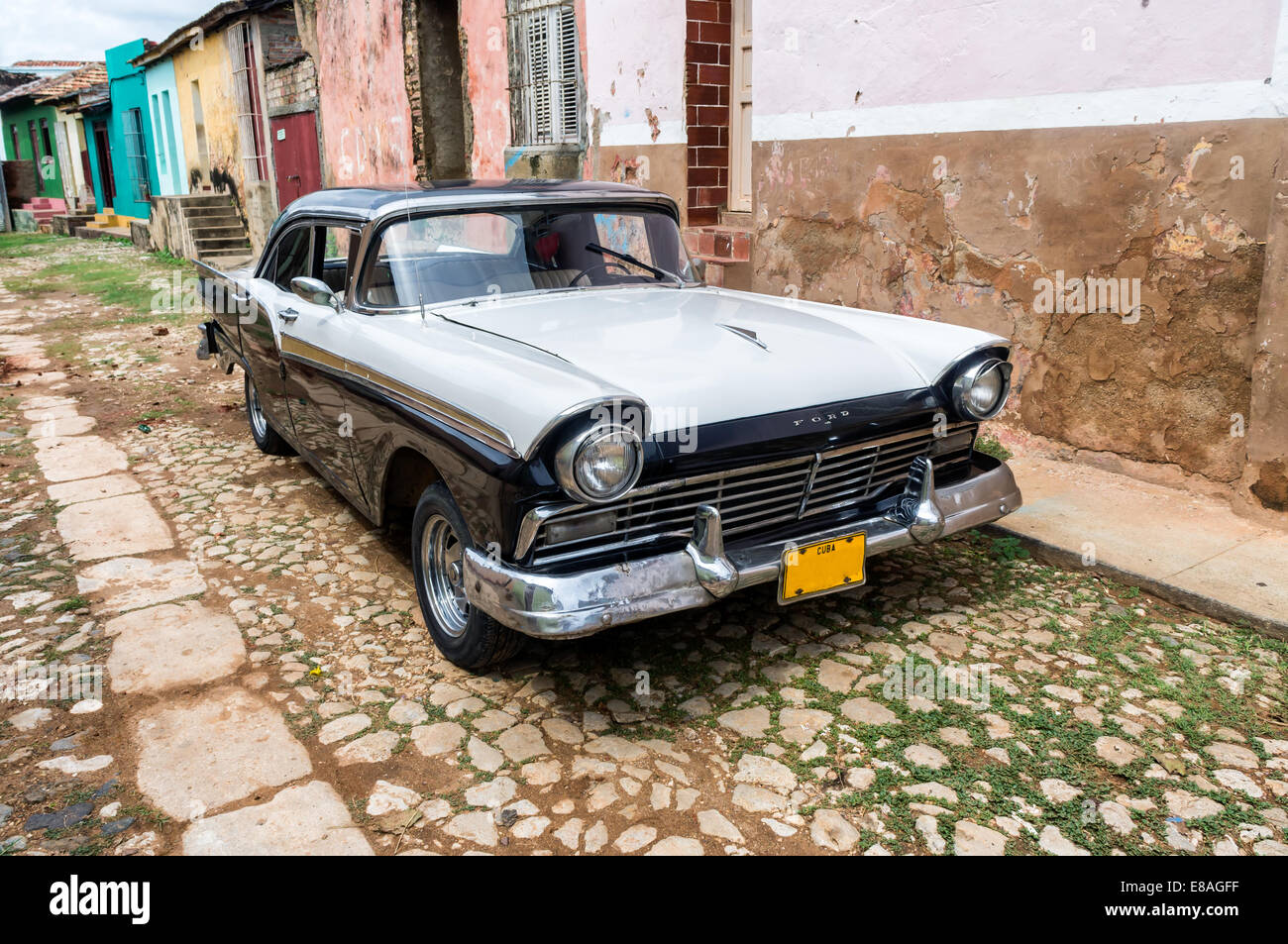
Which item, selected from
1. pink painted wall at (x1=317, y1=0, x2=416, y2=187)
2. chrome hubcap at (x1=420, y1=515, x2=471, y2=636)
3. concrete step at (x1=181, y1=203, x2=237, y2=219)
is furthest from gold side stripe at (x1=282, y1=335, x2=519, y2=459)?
concrete step at (x1=181, y1=203, x2=237, y2=219)

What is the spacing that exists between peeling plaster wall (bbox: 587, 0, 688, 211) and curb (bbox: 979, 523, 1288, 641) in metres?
4.28

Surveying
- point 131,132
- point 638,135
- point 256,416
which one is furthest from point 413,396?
point 131,132

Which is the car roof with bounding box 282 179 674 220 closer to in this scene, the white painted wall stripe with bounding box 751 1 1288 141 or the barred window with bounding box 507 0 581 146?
the white painted wall stripe with bounding box 751 1 1288 141

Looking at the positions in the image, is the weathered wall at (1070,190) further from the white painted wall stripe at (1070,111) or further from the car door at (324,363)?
the car door at (324,363)

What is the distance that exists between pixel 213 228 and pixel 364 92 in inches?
229

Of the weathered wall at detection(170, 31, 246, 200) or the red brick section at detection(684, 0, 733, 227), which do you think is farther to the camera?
the weathered wall at detection(170, 31, 246, 200)

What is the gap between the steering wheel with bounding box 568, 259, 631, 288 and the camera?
3.73 metres

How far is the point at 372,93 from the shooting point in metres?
11.6

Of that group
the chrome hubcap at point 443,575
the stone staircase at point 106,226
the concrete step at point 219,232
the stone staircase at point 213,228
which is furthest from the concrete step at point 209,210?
the chrome hubcap at point 443,575

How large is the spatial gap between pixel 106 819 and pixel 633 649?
1.55 meters

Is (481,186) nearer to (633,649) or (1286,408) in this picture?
(633,649)

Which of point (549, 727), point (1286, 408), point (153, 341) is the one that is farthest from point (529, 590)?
point (153, 341)

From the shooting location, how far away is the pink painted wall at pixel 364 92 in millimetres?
10828

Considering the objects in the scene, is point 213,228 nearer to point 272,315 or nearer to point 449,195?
point 272,315
